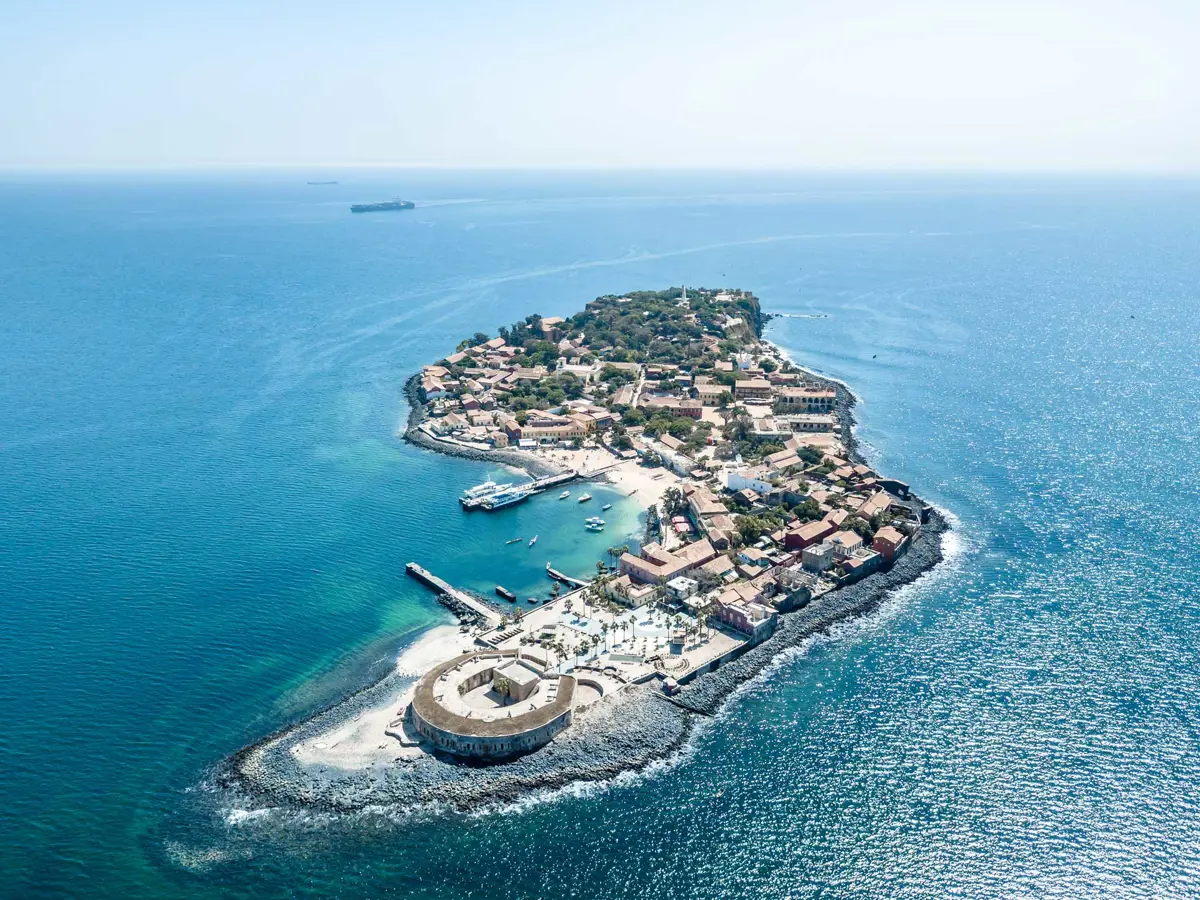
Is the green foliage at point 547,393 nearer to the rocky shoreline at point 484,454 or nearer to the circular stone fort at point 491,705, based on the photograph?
the rocky shoreline at point 484,454

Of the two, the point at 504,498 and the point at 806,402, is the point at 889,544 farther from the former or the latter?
the point at 806,402

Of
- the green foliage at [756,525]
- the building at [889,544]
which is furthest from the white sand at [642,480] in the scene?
the building at [889,544]

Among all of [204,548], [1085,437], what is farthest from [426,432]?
[1085,437]

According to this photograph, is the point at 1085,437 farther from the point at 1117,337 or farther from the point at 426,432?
the point at 426,432

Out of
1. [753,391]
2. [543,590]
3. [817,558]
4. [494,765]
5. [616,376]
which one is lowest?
[494,765]

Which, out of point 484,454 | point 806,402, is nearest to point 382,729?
point 484,454

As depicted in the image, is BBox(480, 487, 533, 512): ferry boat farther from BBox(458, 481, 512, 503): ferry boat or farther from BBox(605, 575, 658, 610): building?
BBox(605, 575, 658, 610): building

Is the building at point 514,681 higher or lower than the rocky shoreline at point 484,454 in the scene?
lower

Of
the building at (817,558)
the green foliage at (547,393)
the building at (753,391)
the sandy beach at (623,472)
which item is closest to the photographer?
the building at (817,558)
